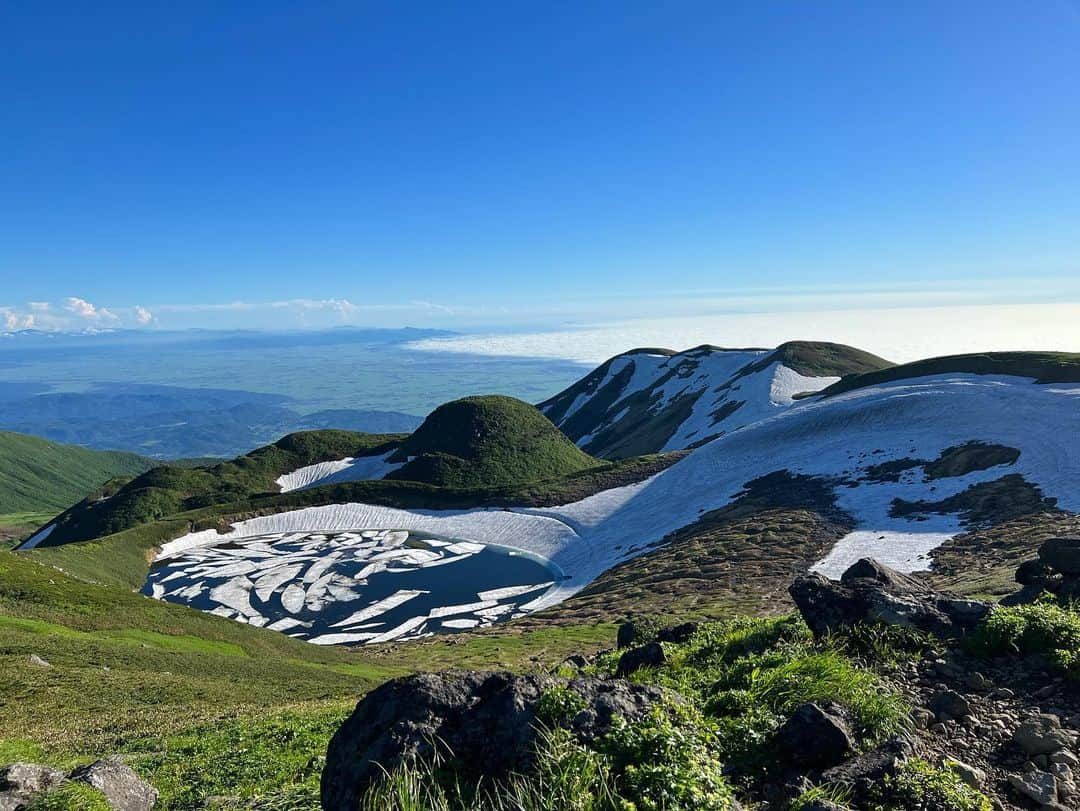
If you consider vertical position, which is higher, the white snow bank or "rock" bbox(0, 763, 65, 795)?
"rock" bbox(0, 763, 65, 795)

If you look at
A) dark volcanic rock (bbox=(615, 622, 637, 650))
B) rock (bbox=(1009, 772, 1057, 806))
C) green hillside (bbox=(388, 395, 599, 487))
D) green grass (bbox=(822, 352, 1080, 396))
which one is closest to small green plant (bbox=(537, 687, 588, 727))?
rock (bbox=(1009, 772, 1057, 806))

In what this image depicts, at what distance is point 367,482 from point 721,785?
10440 centimetres

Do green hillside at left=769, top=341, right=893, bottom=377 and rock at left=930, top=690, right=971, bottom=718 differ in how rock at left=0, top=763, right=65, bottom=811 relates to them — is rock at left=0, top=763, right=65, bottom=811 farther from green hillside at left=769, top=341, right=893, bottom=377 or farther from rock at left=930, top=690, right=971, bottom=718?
green hillside at left=769, top=341, right=893, bottom=377

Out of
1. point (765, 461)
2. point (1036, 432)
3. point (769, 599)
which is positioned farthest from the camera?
point (765, 461)

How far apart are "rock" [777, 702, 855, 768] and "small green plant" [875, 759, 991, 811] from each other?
79 centimetres

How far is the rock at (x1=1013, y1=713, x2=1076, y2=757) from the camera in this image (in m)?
8.09

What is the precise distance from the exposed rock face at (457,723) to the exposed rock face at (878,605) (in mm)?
7035

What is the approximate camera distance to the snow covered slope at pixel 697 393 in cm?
12425

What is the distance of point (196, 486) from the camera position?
374 feet

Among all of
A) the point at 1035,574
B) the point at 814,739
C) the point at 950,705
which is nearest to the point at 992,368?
the point at 1035,574

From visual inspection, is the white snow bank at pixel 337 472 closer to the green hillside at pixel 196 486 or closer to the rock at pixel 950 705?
the green hillside at pixel 196 486

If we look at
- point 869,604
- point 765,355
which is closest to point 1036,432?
point 869,604

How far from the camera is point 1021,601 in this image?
45.1 ft

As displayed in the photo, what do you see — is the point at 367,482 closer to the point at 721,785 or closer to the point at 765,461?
the point at 765,461
